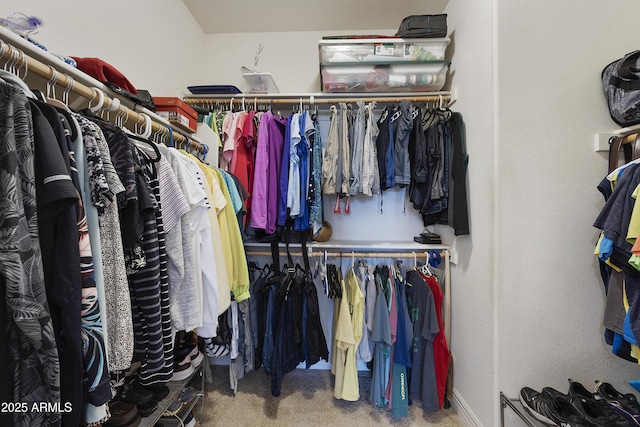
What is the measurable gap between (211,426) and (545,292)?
1.96 m

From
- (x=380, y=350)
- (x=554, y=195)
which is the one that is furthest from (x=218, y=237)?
(x=554, y=195)

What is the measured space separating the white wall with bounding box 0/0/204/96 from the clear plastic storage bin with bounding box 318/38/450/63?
1035 millimetres

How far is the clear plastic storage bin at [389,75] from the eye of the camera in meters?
1.67

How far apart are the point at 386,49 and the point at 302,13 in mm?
780

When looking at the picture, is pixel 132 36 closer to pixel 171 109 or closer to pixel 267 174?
pixel 171 109

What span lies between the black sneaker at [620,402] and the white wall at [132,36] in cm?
276

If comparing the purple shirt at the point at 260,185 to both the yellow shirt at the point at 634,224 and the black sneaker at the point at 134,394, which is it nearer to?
the black sneaker at the point at 134,394

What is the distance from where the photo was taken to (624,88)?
3.72ft

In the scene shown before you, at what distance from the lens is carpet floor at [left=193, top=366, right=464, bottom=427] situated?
60.0 inches

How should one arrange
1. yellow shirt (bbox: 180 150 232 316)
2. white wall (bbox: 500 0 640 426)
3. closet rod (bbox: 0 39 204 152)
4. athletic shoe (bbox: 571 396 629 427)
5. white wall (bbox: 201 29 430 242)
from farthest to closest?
white wall (bbox: 201 29 430 242) < white wall (bbox: 500 0 640 426) < yellow shirt (bbox: 180 150 232 316) < athletic shoe (bbox: 571 396 629 427) < closet rod (bbox: 0 39 204 152)

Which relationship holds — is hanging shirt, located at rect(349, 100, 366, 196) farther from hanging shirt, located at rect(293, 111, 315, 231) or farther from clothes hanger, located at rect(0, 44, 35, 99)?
clothes hanger, located at rect(0, 44, 35, 99)

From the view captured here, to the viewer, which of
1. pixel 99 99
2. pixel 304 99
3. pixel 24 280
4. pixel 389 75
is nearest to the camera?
pixel 24 280

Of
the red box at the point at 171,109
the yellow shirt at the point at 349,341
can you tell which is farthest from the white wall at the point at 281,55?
the yellow shirt at the point at 349,341

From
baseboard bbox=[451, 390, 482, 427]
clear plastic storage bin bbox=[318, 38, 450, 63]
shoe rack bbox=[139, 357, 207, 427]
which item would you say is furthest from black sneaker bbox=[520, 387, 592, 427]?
clear plastic storage bin bbox=[318, 38, 450, 63]
